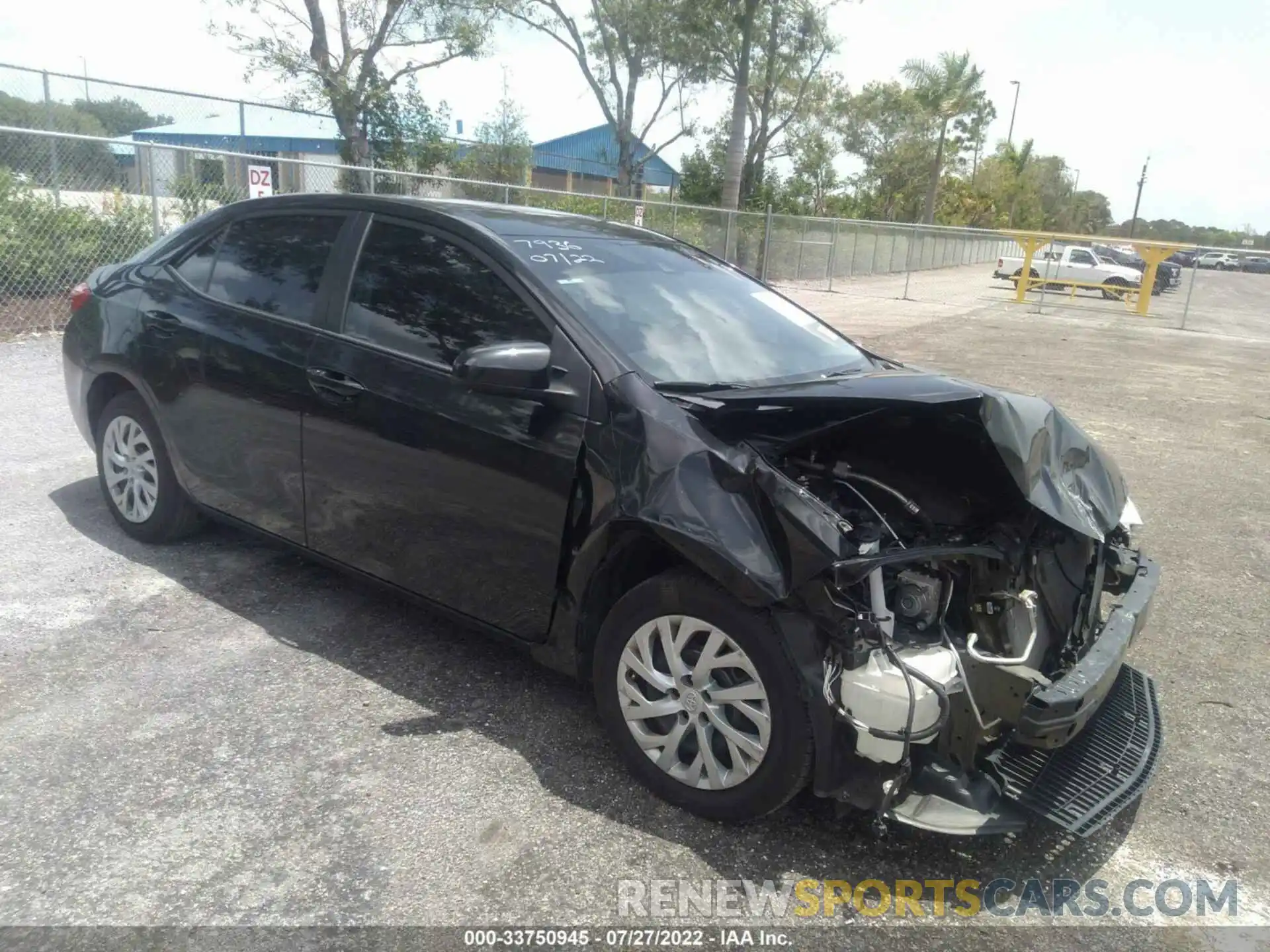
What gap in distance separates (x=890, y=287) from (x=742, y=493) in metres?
28.5

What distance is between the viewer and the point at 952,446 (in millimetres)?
3004

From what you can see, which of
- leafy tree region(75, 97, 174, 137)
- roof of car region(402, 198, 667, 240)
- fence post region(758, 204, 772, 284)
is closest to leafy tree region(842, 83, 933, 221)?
fence post region(758, 204, 772, 284)

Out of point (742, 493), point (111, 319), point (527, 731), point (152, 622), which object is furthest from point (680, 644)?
point (111, 319)

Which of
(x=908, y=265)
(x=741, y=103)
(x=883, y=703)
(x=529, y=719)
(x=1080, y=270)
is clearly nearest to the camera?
(x=883, y=703)

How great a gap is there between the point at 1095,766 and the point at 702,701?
3.86 feet

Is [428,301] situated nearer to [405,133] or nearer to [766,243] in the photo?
[405,133]

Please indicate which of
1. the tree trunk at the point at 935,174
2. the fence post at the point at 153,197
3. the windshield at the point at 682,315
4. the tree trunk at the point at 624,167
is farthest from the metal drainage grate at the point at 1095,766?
the tree trunk at the point at 935,174

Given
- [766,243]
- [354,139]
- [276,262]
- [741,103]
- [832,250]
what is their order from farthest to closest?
[832,250] → [766,243] → [741,103] → [354,139] → [276,262]

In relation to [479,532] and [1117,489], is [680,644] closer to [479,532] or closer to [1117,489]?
[479,532]

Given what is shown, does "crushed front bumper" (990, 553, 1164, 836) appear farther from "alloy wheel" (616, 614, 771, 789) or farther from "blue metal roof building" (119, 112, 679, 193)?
"blue metal roof building" (119, 112, 679, 193)

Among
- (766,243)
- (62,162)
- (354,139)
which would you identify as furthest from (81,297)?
(766,243)

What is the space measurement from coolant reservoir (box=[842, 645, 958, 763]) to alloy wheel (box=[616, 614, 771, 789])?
0.25 meters

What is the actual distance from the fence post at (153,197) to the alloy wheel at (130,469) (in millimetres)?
7124

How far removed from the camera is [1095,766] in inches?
113
